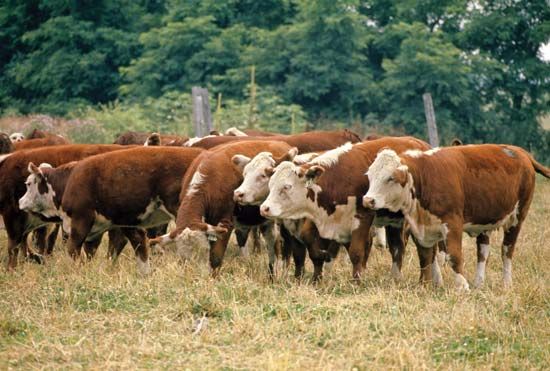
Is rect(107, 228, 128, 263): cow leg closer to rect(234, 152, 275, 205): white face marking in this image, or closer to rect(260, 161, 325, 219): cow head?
rect(234, 152, 275, 205): white face marking

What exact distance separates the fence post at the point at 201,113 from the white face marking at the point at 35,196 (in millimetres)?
7563

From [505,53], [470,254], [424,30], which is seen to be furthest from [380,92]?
[470,254]

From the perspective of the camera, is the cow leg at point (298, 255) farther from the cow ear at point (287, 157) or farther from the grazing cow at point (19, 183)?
the grazing cow at point (19, 183)

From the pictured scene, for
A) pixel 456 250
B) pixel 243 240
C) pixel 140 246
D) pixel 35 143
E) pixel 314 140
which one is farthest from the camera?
pixel 35 143

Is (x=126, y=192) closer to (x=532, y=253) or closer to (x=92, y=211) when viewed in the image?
(x=92, y=211)

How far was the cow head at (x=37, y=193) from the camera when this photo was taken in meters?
11.6

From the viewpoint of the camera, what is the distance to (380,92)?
97.6ft

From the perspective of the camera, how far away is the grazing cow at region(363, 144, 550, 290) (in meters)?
9.60

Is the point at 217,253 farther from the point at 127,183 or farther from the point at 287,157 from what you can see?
the point at 127,183

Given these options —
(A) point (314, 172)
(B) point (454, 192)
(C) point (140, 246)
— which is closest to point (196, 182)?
(A) point (314, 172)

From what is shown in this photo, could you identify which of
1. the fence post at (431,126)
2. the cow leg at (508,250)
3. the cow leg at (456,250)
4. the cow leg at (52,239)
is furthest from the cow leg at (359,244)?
the fence post at (431,126)

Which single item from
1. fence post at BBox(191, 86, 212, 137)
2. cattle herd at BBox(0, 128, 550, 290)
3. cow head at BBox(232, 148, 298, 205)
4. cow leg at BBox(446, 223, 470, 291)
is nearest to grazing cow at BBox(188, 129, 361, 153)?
cattle herd at BBox(0, 128, 550, 290)

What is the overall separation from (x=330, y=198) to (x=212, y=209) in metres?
1.32

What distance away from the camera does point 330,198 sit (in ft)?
32.9
